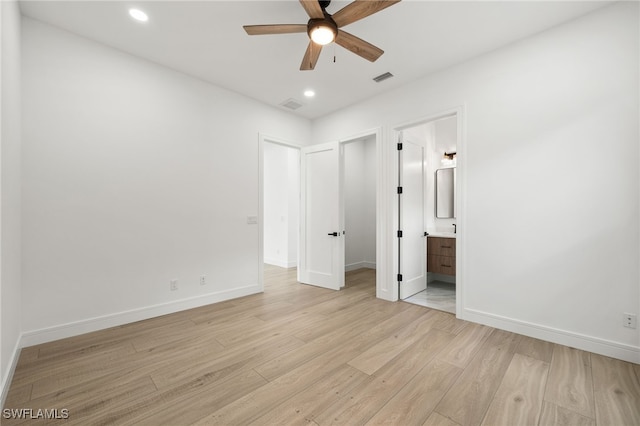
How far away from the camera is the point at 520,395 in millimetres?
1786

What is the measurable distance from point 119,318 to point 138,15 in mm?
3076

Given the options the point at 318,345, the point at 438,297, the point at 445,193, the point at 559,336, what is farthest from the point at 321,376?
the point at 445,193

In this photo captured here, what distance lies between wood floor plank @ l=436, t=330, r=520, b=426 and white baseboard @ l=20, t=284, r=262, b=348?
2.96 metres

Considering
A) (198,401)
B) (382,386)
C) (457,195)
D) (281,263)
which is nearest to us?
(198,401)

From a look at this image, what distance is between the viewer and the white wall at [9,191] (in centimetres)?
181

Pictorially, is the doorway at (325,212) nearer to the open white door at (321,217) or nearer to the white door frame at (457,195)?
the open white door at (321,217)

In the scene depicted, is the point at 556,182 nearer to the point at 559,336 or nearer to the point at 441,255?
the point at 559,336

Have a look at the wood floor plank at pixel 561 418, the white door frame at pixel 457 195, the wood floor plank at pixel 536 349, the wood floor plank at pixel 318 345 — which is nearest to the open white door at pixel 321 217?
the white door frame at pixel 457 195

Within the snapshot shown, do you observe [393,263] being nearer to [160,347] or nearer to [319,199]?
[319,199]

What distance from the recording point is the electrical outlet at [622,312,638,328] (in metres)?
2.15

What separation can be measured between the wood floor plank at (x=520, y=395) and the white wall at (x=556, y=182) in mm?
684

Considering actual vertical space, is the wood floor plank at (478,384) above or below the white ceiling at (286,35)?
below

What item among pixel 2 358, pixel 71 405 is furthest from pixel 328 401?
pixel 2 358

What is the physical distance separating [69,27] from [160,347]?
324 cm
